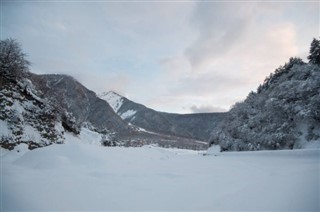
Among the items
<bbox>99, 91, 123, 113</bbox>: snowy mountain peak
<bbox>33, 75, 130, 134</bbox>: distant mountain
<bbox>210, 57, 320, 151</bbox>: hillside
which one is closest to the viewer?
<bbox>210, 57, 320, 151</bbox>: hillside

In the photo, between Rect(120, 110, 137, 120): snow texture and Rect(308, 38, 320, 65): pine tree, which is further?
Rect(120, 110, 137, 120): snow texture

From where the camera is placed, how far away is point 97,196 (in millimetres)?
2730

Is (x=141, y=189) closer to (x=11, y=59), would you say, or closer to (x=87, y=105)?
(x=11, y=59)

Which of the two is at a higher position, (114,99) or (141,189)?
(114,99)

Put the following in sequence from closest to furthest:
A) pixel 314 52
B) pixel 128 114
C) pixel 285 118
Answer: pixel 285 118 → pixel 314 52 → pixel 128 114

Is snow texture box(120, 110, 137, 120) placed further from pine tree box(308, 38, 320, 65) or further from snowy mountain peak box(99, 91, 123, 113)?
pine tree box(308, 38, 320, 65)

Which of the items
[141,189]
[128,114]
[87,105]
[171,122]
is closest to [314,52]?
[141,189]

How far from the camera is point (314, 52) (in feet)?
30.5

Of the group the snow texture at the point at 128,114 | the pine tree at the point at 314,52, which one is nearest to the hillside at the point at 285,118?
the pine tree at the point at 314,52

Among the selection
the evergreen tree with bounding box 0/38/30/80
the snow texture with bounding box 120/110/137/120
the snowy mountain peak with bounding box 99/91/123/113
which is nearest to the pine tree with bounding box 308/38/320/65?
the evergreen tree with bounding box 0/38/30/80

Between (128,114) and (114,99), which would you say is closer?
(128,114)

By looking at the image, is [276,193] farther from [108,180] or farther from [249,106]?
[249,106]

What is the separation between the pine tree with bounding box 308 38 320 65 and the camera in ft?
29.3

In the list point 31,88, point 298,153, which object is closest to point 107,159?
point 298,153
